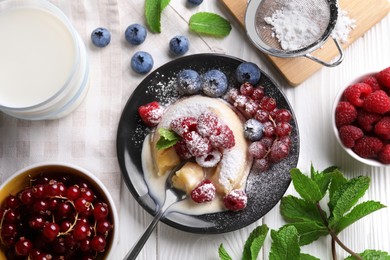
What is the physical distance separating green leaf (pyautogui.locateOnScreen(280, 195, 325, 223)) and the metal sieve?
0.34 meters

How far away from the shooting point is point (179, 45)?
A: 1543 millimetres

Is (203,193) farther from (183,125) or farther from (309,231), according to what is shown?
(309,231)

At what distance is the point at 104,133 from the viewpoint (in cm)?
156

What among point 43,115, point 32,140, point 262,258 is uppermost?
point 43,115

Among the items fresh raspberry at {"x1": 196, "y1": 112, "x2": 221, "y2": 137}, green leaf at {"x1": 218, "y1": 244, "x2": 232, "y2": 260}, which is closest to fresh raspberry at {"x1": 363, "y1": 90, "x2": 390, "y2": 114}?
fresh raspberry at {"x1": 196, "y1": 112, "x2": 221, "y2": 137}

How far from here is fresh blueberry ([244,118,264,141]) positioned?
1475 mm

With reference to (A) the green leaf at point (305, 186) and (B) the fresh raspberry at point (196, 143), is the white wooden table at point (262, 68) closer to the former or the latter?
(A) the green leaf at point (305, 186)

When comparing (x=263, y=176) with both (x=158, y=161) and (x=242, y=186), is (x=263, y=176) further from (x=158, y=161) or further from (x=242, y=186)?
(x=158, y=161)

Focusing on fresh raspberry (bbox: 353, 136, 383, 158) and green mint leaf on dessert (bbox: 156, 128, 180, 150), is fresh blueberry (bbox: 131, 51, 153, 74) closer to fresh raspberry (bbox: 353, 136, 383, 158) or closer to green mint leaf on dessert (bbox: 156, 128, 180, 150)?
green mint leaf on dessert (bbox: 156, 128, 180, 150)

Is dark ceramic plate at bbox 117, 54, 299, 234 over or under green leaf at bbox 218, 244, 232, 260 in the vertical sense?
over

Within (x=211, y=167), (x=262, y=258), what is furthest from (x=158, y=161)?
(x=262, y=258)

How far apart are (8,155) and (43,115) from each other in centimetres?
16

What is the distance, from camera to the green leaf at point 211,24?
1567 millimetres

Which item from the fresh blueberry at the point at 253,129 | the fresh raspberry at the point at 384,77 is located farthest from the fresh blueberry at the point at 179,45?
the fresh raspberry at the point at 384,77
